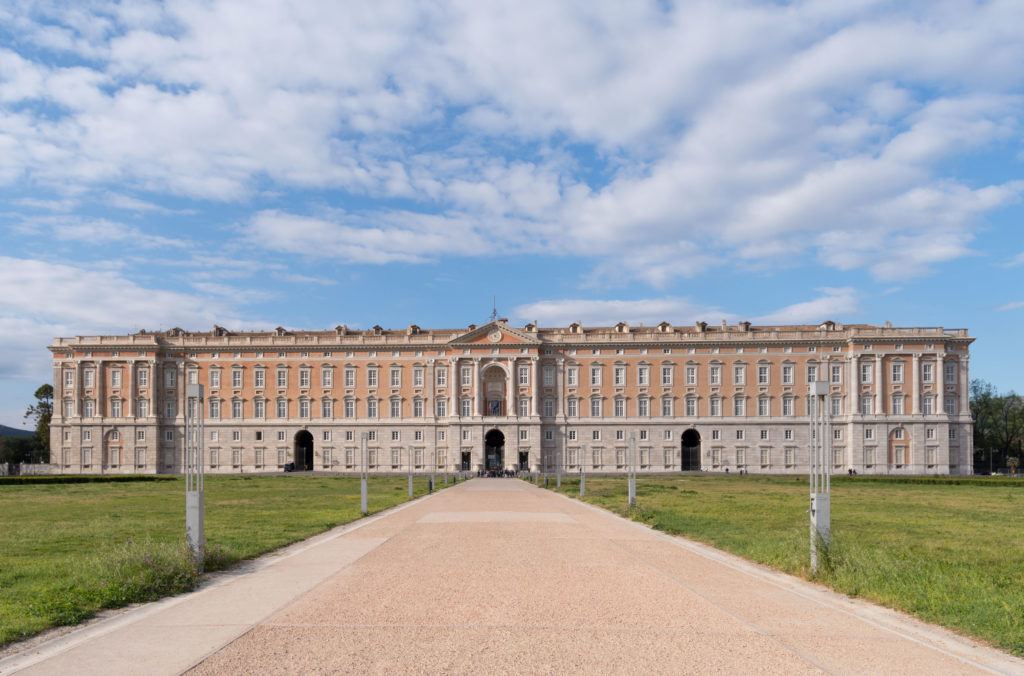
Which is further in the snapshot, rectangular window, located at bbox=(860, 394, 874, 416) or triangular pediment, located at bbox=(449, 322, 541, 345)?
triangular pediment, located at bbox=(449, 322, 541, 345)

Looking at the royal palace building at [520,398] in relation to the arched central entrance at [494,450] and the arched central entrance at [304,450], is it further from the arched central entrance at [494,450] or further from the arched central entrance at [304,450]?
the arched central entrance at [304,450]

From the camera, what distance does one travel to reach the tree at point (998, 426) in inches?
4320

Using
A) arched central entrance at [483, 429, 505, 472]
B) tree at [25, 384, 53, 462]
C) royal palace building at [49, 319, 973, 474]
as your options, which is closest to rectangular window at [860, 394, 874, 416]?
royal palace building at [49, 319, 973, 474]

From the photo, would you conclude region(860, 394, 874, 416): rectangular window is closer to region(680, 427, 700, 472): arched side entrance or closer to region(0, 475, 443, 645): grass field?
region(680, 427, 700, 472): arched side entrance

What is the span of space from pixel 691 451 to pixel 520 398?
65.6 feet

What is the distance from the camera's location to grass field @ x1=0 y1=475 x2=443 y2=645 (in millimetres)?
11008

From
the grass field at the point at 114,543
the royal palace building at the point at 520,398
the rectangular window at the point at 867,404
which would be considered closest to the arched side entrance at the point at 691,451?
the royal palace building at the point at 520,398

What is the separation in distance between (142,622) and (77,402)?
310 ft

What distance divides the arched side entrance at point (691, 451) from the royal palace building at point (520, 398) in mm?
249

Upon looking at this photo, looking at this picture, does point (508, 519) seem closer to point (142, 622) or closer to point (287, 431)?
point (142, 622)

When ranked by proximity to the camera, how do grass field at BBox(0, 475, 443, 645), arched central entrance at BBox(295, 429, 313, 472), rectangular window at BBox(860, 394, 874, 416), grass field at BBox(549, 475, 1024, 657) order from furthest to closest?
1. arched central entrance at BBox(295, 429, 313, 472)
2. rectangular window at BBox(860, 394, 874, 416)
3. grass field at BBox(0, 475, 443, 645)
4. grass field at BBox(549, 475, 1024, 657)

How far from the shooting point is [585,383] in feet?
304

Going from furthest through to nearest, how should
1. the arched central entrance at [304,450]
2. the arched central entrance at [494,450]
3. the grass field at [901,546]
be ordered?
the arched central entrance at [304,450], the arched central entrance at [494,450], the grass field at [901,546]

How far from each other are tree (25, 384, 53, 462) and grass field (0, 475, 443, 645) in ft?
291
